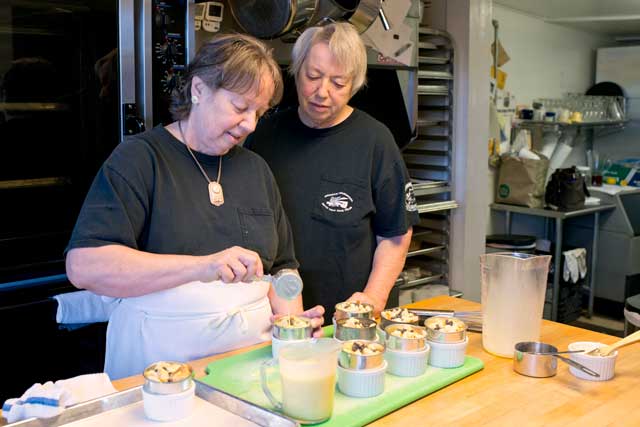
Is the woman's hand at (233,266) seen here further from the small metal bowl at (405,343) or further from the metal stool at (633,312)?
the metal stool at (633,312)

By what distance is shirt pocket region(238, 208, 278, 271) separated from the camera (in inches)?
68.4

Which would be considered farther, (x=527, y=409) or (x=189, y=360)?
(x=189, y=360)

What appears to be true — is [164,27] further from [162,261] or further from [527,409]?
[527,409]

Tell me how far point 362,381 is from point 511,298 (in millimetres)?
470

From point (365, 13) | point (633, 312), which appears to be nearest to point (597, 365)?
point (633, 312)

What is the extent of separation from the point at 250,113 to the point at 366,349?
2.11 feet

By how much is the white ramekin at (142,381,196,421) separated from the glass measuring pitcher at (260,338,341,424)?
7.2 inches

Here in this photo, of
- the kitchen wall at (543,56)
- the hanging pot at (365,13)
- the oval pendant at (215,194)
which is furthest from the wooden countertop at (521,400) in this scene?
the kitchen wall at (543,56)

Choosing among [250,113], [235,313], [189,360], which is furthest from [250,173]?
[189,360]

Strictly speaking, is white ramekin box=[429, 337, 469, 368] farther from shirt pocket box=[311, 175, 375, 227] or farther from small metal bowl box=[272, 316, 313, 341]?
shirt pocket box=[311, 175, 375, 227]

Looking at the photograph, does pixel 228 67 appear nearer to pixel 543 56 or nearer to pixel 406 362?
pixel 406 362

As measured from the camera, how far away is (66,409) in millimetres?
1249

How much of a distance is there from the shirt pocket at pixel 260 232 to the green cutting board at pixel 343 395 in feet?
0.85

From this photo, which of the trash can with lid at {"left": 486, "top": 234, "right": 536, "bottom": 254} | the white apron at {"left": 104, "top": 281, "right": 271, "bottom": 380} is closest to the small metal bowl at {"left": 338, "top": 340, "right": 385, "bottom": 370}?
the white apron at {"left": 104, "top": 281, "right": 271, "bottom": 380}
